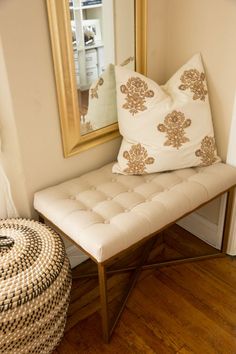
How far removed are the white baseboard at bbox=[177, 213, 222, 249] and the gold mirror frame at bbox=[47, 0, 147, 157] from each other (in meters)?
0.68

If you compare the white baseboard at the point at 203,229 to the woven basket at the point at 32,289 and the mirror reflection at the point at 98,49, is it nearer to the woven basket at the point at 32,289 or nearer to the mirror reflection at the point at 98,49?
the mirror reflection at the point at 98,49

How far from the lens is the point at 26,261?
3.95 ft

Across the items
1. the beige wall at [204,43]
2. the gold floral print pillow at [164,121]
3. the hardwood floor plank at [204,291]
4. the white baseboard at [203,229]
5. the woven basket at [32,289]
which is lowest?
the hardwood floor plank at [204,291]

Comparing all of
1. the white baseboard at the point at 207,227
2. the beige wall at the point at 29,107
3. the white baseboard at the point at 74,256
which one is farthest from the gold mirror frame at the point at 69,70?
the white baseboard at the point at 207,227

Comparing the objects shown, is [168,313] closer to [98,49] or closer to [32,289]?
[32,289]

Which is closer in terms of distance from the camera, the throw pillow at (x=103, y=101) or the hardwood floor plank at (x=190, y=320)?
the hardwood floor plank at (x=190, y=320)

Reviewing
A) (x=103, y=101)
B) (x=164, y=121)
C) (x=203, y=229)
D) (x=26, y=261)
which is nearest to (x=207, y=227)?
(x=203, y=229)

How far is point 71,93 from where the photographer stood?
148 cm

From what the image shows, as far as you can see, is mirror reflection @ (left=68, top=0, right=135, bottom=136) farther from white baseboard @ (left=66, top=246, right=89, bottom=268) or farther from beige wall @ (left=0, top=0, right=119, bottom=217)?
white baseboard @ (left=66, top=246, right=89, bottom=268)

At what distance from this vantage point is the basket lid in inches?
43.9

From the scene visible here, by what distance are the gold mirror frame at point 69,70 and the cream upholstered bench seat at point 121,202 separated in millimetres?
161

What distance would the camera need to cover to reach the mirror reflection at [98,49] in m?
1.42

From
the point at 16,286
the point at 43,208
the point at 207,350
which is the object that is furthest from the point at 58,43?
the point at 207,350

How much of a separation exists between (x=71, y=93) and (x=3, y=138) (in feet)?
1.10
